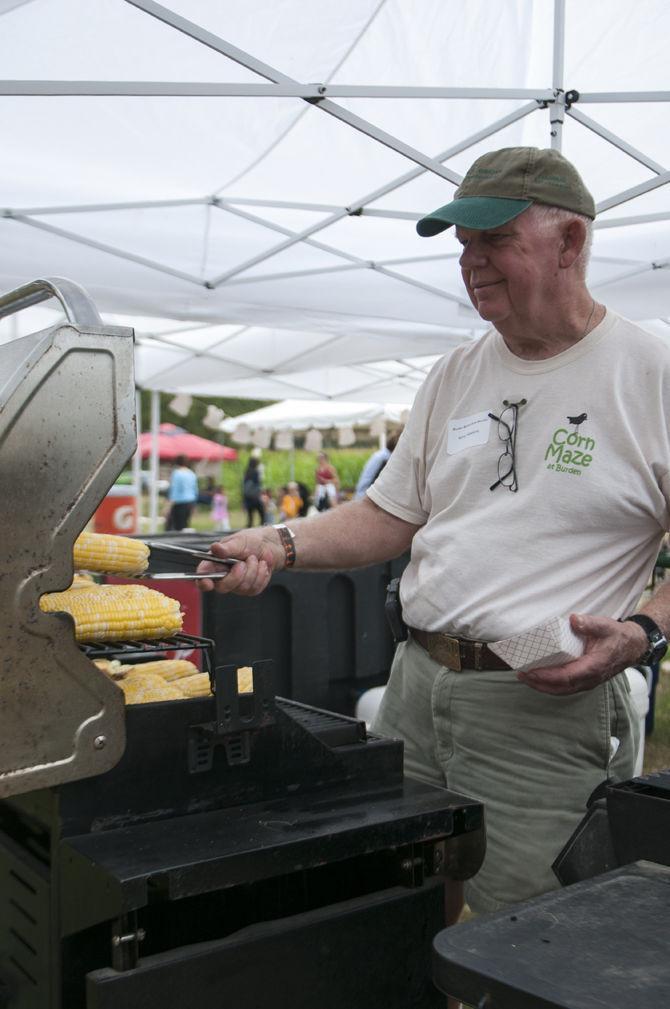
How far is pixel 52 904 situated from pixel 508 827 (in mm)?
896

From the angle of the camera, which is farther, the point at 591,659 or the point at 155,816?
the point at 591,659

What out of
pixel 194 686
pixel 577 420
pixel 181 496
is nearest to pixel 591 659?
pixel 577 420

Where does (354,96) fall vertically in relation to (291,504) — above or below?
above

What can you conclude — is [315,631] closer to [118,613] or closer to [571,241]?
[571,241]

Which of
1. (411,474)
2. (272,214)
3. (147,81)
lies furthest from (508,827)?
(272,214)

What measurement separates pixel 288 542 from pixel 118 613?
65 cm

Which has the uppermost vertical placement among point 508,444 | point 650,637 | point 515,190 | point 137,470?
point 137,470

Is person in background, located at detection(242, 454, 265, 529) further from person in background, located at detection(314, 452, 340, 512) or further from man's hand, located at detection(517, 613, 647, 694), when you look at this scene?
man's hand, located at detection(517, 613, 647, 694)

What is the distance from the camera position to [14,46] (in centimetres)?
467

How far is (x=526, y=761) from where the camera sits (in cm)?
175

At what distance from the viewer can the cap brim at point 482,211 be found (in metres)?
1.68

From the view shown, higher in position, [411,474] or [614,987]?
[411,474]

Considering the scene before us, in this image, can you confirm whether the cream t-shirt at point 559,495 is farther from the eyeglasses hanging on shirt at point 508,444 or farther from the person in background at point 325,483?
the person in background at point 325,483

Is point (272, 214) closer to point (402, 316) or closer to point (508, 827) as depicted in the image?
point (402, 316)
